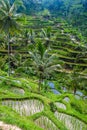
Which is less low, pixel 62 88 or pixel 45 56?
pixel 45 56

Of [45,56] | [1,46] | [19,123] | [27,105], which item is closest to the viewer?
[19,123]

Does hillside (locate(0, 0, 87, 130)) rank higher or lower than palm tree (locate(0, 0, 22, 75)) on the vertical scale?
lower

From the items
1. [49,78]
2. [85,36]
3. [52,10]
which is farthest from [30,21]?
[49,78]

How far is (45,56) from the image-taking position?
87.0ft

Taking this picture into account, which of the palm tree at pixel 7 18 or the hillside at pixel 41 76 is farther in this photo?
the palm tree at pixel 7 18

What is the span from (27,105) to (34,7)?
91.4 metres

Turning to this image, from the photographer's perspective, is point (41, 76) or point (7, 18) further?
point (41, 76)

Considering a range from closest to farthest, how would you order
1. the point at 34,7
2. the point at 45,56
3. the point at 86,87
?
the point at 45,56 → the point at 86,87 → the point at 34,7

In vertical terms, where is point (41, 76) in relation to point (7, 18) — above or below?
below

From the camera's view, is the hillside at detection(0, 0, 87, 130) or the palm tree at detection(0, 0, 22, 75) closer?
the hillside at detection(0, 0, 87, 130)

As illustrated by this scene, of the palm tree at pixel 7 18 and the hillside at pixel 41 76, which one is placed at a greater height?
the palm tree at pixel 7 18

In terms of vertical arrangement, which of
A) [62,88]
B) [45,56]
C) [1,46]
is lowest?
[62,88]

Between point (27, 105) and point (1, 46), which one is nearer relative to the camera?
point (27, 105)

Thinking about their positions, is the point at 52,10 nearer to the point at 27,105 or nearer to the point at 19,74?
the point at 19,74
